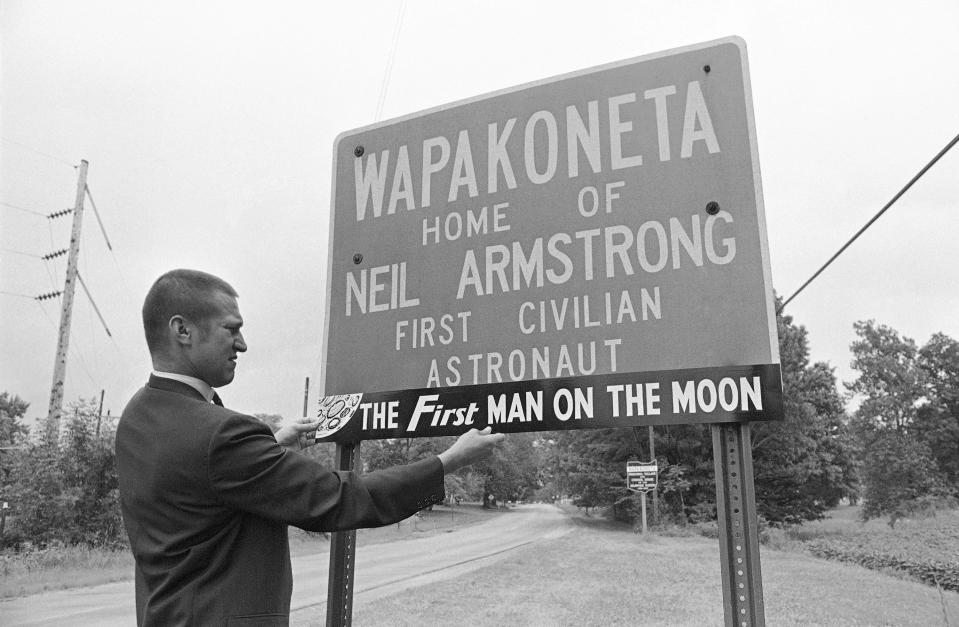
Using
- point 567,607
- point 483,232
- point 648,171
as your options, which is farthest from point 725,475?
point 567,607

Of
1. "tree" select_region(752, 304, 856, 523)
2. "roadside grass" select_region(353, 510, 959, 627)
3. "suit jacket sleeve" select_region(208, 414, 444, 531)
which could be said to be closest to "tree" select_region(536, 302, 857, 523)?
"tree" select_region(752, 304, 856, 523)

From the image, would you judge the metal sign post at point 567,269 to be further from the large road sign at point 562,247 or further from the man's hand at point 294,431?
the man's hand at point 294,431

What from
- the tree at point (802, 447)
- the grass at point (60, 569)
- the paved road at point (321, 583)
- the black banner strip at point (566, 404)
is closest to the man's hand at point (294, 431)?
the black banner strip at point (566, 404)

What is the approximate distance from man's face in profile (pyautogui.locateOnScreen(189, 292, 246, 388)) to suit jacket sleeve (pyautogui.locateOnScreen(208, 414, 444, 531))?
207mm

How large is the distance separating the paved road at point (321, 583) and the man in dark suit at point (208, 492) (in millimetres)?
7281

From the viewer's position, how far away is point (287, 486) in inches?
54.8

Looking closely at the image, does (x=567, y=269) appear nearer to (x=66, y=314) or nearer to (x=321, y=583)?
(x=321, y=583)

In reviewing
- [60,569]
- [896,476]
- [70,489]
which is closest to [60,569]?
[60,569]

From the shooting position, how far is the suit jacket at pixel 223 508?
1379 mm

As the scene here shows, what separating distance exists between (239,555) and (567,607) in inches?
373

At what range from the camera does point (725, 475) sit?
1920 mm

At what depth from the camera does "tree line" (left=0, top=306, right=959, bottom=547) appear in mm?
33250

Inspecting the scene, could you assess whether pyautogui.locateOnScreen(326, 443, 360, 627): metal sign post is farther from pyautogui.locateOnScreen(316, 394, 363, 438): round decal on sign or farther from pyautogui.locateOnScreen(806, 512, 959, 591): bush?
pyautogui.locateOnScreen(806, 512, 959, 591): bush

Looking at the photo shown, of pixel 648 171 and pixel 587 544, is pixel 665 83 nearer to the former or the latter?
pixel 648 171
